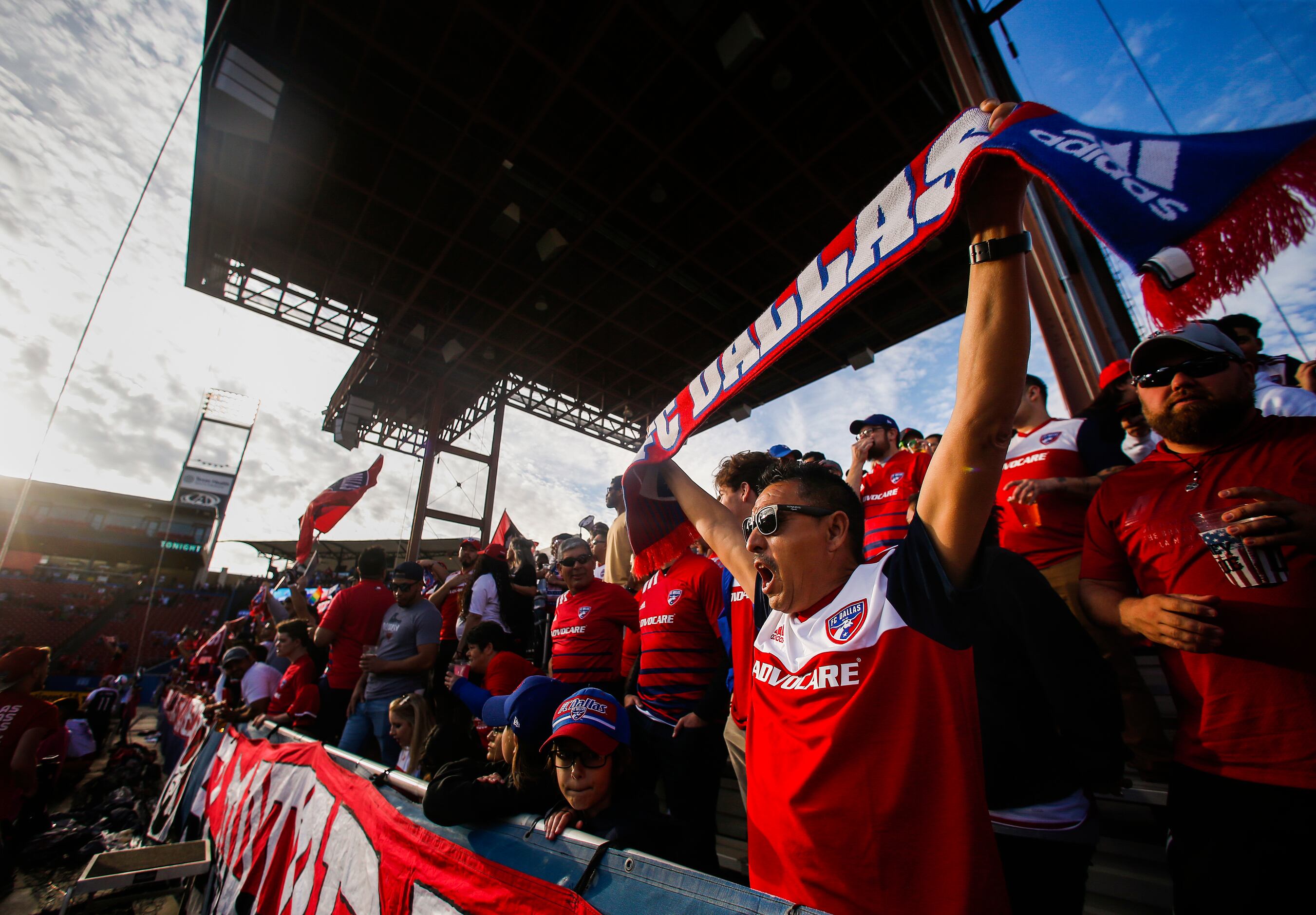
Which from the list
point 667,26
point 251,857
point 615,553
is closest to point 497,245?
point 667,26

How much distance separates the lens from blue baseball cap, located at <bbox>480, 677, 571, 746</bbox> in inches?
87.6

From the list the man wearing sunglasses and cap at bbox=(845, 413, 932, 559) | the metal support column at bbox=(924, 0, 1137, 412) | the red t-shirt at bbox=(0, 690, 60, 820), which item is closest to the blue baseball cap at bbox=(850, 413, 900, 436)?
the man wearing sunglasses and cap at bbox=(845, 413, 932, 559)

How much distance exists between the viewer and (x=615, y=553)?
12.2 ft

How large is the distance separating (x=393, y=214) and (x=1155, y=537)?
1101cm

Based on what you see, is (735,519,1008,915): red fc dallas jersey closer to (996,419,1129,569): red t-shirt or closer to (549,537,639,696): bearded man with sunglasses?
(996,419,1129,569): red t-shirt

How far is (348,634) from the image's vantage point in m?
4.36

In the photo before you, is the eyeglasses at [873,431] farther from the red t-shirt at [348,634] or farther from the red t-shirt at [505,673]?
the red t-shirt at [348,634]

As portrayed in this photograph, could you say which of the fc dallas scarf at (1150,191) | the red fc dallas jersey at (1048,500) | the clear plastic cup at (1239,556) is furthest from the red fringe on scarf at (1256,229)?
the red fc dallas jersey at (1048,500)

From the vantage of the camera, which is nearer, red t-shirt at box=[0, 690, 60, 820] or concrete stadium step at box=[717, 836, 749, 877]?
concrete stadium step at box=[717, 836, 749, 877]

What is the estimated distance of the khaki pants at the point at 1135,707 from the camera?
2039mm

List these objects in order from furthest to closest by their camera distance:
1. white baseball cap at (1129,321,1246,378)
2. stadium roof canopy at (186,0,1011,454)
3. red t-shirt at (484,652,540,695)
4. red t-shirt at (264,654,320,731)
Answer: stadium roof canopy at (186,0,1011,454), red t-shirt at (264,654,320,731), red t-shirt at (484,652,540,695), white baseball cap at (1129,321,1246,378)

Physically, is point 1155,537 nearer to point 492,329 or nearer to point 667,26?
point 667,26

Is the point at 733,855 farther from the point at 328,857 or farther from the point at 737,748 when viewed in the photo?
the point at 328,857

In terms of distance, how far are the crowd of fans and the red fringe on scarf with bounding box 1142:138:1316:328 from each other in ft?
1.21
